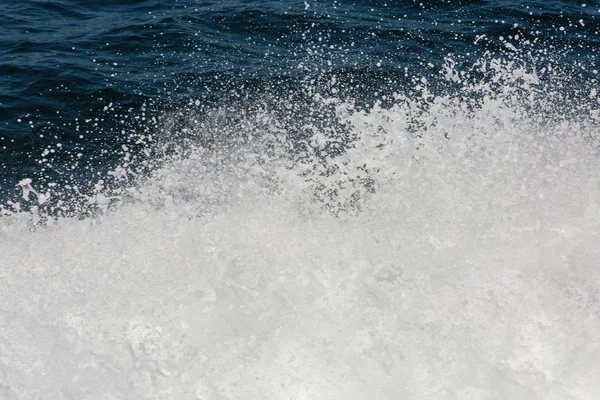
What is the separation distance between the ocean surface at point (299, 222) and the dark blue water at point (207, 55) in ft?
0.20

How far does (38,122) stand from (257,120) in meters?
3.32

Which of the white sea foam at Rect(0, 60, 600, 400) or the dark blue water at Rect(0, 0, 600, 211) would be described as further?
the dark blue water at Rect(0, 0, 600, 211)

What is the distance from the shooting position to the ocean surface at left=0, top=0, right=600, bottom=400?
5105mm

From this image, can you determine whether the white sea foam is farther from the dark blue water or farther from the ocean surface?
the dark blue water

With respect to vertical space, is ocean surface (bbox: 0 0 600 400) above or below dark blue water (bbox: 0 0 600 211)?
below

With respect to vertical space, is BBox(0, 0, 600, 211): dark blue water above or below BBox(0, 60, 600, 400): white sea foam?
above

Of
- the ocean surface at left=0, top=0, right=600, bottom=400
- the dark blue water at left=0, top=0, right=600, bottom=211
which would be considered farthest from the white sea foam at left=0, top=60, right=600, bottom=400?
the dark blue water at left=0, top=0, right=600, bottom=211

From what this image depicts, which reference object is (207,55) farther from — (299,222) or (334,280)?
(334,280)

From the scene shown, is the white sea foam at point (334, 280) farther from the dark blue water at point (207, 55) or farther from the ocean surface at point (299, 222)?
the dark blue water at point (207, 55)

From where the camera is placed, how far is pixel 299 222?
Answer: 6.43 m

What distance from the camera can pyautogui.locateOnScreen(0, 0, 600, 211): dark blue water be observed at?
28.5 ft

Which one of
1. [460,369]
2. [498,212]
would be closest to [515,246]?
[498,212]

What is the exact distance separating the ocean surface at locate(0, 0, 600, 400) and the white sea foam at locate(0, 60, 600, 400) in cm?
2

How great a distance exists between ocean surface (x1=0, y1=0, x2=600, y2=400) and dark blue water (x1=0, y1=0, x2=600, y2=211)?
2.4 inches
